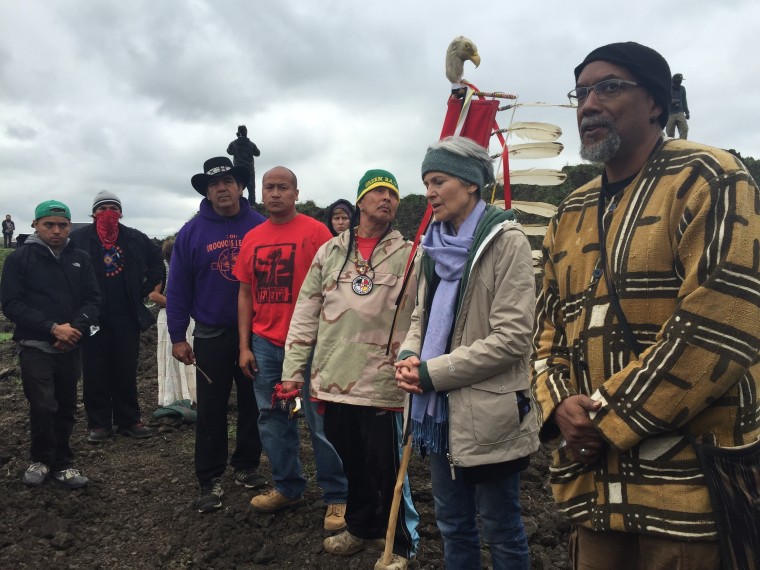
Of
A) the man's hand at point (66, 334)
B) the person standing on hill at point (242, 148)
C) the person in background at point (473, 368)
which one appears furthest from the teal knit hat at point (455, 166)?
the person standing on hill at point (242, 148)

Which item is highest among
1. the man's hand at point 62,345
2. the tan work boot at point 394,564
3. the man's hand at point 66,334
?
the man's hand at point 66,334

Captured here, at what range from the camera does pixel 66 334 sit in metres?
4.37

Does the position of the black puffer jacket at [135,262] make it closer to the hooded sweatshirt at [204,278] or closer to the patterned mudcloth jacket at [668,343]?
the hooded sweatshirt at [204,278]

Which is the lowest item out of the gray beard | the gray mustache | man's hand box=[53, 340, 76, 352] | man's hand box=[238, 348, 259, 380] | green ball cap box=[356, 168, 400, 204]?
man's hand box=[238, 348, 259, 380]

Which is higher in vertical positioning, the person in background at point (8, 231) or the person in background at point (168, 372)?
the person in background at point (8, 231)

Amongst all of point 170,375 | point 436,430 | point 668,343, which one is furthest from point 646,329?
point 170,375

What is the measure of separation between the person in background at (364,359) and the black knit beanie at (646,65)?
1.52 meters

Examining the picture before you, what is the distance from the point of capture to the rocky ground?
10.9 feet

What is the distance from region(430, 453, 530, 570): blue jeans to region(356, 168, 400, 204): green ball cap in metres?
1.43

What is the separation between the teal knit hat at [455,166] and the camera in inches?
95.3

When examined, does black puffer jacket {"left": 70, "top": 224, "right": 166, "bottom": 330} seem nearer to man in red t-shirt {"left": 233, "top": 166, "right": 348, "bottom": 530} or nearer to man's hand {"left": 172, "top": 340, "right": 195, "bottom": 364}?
man's hand {"left": 172, "top": 340, "right": 195, "bottom": 364}

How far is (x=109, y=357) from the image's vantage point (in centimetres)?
556

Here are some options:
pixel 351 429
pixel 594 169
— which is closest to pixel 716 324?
pixel 351 429

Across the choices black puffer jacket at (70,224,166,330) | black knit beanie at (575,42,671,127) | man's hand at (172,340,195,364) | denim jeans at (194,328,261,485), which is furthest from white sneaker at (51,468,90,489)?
black knit beanie at (575,42,671,127)
